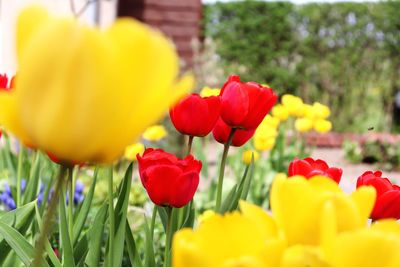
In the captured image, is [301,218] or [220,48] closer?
[301,218]

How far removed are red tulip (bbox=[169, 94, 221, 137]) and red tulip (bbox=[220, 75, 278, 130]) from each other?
0.03 meters

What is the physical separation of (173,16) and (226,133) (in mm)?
8577

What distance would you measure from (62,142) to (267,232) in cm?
18

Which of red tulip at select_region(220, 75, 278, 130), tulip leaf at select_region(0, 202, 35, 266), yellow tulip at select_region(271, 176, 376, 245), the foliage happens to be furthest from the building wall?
yellow tulip at select_region(271, 176, 376, 245)

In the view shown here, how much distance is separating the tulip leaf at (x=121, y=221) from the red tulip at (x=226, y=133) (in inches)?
7.7

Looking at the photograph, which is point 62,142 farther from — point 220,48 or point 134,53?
point 220,48

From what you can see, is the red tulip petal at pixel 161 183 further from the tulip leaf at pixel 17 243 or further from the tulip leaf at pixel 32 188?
the tulip leaf at pixel 32 188

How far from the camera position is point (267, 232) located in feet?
2.01

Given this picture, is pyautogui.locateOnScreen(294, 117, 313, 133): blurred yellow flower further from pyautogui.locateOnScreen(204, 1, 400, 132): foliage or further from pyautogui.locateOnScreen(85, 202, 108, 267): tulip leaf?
pyautogui.locateOnScreen(204, 1, 400, 132): foliage

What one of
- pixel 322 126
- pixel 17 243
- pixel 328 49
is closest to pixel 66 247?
pixel 17 243

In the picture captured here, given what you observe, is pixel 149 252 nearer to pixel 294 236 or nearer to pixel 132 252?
pixel 132 252

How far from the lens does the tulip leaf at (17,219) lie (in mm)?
1514

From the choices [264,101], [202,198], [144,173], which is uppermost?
[264,101]

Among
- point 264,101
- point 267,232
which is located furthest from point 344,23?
point 267,232
